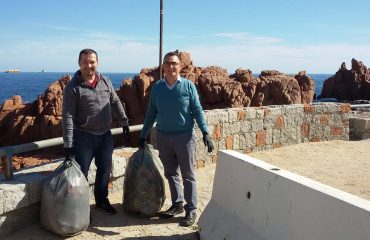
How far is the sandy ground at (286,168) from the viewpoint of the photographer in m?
4.16

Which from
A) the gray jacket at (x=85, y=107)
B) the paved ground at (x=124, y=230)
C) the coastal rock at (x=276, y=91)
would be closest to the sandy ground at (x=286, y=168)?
the paved ground at (x=124, y=230)

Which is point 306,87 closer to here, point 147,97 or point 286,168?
point 147,97

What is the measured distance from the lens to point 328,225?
2.48 metres

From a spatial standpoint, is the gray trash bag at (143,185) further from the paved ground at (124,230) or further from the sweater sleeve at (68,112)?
the sweater sleeve at (68,112)

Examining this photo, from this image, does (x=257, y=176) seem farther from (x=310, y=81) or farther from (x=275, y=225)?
(x=310, y=81)

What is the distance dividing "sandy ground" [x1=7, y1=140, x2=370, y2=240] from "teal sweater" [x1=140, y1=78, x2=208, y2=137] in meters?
1.10

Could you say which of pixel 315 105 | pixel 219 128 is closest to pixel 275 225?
pixel 219 128

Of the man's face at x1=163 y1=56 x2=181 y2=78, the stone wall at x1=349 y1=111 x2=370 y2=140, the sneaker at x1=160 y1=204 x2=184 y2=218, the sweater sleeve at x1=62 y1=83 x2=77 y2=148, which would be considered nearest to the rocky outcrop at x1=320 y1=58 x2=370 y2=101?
the stone wall at x1=349 y1=111 x2=370 y2=140

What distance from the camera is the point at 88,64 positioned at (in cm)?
417

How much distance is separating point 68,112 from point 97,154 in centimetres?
67

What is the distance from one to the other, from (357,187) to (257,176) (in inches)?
152

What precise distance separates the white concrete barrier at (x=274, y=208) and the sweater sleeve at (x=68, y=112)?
1568mm

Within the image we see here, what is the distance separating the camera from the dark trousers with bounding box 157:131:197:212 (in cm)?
434

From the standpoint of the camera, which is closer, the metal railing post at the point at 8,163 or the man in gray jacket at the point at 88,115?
the metal railing post at the point at 8,163
